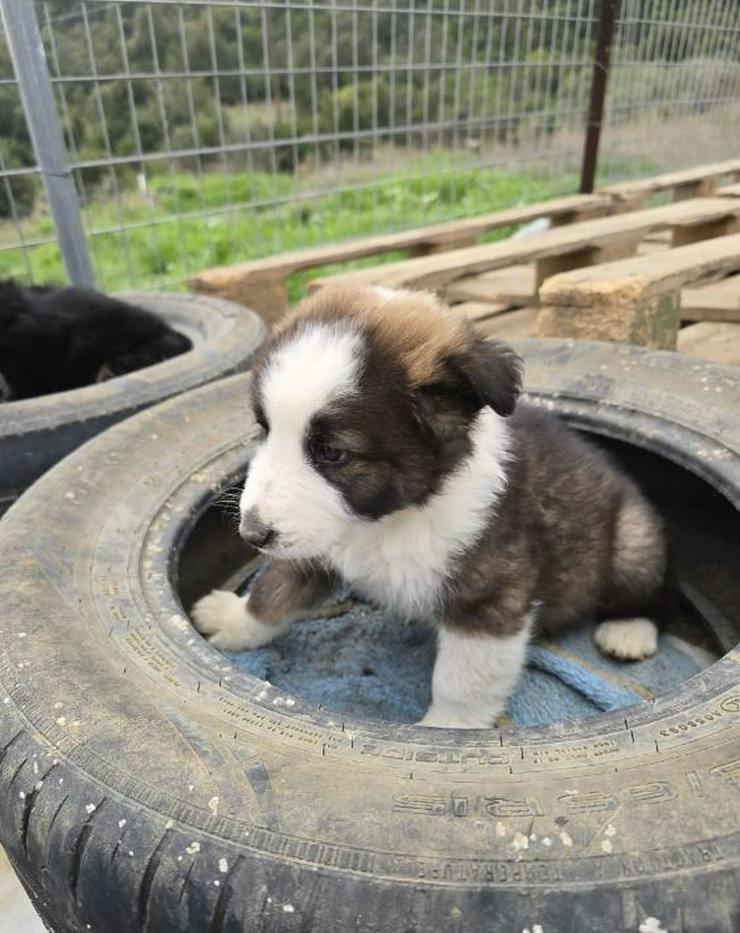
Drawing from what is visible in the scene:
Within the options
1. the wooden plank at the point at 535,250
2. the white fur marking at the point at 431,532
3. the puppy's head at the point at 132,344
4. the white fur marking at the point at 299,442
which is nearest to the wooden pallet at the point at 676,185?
the wooden plank at the point at 535,250

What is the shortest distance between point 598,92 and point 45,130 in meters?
4.01

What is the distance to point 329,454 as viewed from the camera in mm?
1541

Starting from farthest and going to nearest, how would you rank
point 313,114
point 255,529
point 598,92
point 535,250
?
point 598,92, point 313,114, point 535,250, point 255,529

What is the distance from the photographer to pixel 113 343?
3350 millimetres

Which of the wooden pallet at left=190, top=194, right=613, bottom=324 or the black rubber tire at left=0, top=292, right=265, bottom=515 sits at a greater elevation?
the black rubber tire at left=0, top=292, right=265, bottom=515

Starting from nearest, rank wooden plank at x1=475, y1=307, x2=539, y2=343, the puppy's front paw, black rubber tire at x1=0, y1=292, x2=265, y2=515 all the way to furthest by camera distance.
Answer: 1. the puppy's front paw
2. black rubber tire at x1=0, y1=292, x2=265, y2=515
3. wooden plank at x1=475, y1=307, x2=539, y2=343

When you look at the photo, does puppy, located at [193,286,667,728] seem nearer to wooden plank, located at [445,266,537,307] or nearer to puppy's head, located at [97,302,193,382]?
puppy's head, located at [97,302,193,382]

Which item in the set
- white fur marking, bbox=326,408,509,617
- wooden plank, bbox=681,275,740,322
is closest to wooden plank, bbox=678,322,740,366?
wooden plank, bbox=681,275,740,322

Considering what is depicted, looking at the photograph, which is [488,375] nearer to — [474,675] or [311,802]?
[474,675]

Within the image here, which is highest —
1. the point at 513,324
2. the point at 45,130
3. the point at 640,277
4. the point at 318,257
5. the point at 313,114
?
the point at 45,130

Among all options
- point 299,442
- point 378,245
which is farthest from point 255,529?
point 378,245

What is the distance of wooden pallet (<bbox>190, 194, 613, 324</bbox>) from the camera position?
4.10 metres

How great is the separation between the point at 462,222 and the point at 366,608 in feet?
10.2

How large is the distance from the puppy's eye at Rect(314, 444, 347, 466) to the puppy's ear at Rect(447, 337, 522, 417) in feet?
0.89
